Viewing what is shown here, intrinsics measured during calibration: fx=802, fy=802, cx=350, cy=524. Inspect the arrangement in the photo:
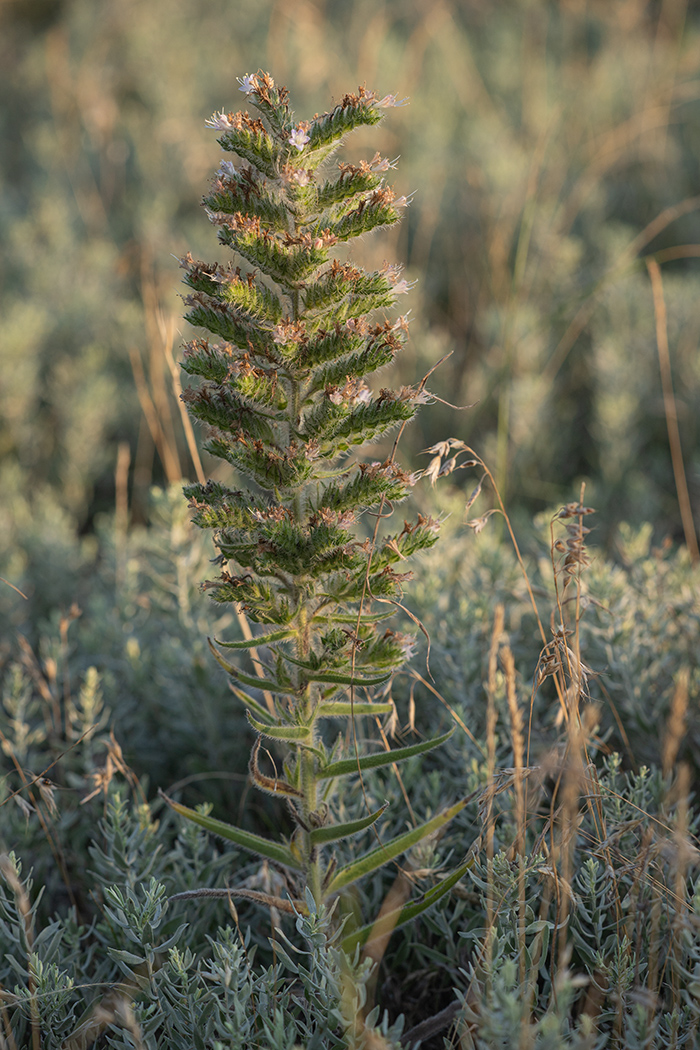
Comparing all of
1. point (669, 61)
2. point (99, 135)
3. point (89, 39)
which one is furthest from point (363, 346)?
point (89, 39)

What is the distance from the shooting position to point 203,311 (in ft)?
6.61

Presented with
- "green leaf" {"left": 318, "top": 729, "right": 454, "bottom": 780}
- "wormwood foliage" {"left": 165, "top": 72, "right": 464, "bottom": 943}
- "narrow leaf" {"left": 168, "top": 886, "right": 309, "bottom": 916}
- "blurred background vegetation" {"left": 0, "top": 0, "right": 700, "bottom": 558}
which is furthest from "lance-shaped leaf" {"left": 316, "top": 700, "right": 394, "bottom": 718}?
"blurred background vegetation" {"left": 0, "top": 0, "right": 700, "bottom": 558}

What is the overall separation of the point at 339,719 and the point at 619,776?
→ 3.72 feet

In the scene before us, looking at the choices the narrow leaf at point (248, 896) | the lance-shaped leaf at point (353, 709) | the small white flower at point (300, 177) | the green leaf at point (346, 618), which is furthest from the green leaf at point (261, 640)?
the small white flower at point (300, 177)

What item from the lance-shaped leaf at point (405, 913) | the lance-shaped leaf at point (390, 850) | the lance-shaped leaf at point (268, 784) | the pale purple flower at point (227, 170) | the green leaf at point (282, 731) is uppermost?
the pale purple flower at point (227, 170)

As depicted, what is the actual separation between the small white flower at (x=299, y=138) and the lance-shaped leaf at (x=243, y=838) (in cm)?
161

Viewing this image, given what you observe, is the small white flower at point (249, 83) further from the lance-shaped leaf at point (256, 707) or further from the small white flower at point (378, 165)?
the lance-shaped leaf at point (256, 707)

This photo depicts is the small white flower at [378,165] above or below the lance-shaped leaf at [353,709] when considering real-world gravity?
above

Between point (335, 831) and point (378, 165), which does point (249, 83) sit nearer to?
point (378, 165)

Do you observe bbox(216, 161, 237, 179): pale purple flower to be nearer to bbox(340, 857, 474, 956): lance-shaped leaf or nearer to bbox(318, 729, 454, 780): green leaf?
bbox(318, 729, 454, 780): green leaf

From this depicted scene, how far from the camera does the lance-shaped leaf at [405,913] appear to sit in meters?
1.98

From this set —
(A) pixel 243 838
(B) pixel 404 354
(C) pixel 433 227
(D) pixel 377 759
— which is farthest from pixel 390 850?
(C) pixel 433 227

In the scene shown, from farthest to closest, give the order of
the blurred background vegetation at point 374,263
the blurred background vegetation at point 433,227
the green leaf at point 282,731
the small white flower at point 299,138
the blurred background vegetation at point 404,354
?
the blurred background vegetation at point 433,227
the blurred background vegetation at point 374,263
the blurred background vegetation at point 404,354
the green leaf at point 282,731
the small white flower at point 299,138

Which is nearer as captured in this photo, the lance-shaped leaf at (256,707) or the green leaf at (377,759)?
the green leaf at (377,759)
